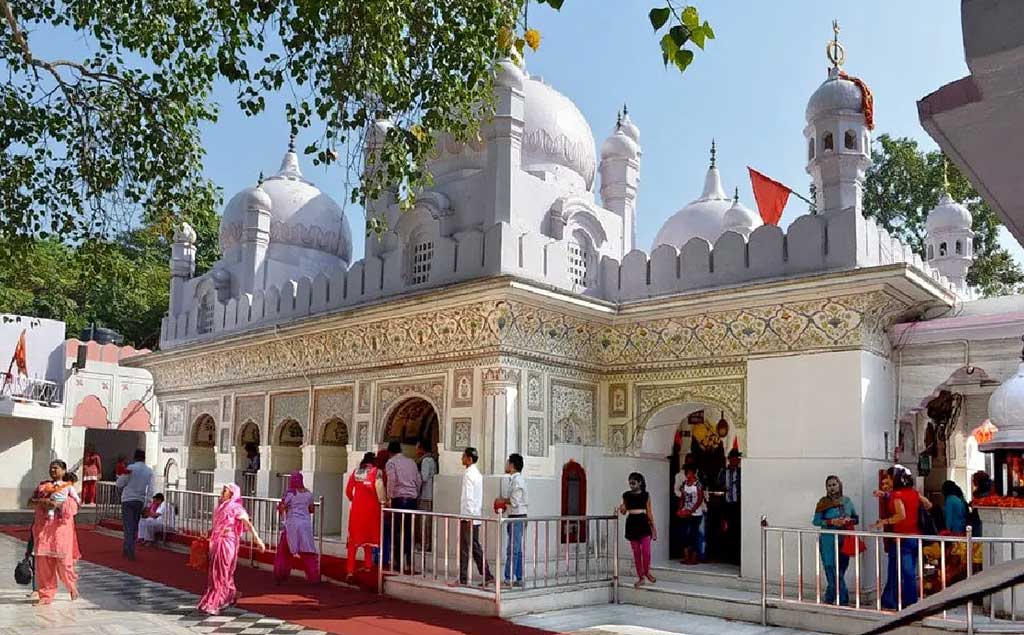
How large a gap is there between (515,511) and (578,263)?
329cm

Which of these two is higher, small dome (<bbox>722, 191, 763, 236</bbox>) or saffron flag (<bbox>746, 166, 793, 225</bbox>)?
small dome (<bbox>722, 191, 763, 236</bbox>)

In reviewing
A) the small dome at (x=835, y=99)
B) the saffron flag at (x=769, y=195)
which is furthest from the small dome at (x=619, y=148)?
the small dome at (x=835, y=99)

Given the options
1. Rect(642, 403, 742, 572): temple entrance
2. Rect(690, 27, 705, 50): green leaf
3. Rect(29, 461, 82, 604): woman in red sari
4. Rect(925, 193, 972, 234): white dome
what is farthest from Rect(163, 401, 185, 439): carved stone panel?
Rect(690, 27, 705, 50): green leaf

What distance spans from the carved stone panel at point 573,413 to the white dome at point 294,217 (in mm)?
6814

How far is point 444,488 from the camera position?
9.80 m

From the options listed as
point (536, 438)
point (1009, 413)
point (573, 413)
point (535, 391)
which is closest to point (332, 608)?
point (536, 438)

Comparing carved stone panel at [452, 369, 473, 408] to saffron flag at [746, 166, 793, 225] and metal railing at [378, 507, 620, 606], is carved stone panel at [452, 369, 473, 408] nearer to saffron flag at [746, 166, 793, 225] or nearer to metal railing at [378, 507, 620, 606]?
metal railing at [378, 507, 620, 606]

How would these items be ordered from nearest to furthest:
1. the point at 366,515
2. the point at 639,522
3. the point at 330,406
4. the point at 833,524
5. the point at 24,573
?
1. the point at 833,524
2. the point at 24,573
3. the point at 639,522
4. the point at 366,515
5. the point at 330,406

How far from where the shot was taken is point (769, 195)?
1023 centimetres

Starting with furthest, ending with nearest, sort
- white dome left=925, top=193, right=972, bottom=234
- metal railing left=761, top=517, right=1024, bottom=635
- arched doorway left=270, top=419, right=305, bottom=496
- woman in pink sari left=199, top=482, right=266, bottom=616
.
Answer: white dome left=925, top=193, right=972, bottom=234 < arched doorway left=270, top=419, right=305, bottom=496 < woman in pink sari left=199, top=482, right=266, bottom=616 < metal railing left=761, top=517, right=1024, bottom=635

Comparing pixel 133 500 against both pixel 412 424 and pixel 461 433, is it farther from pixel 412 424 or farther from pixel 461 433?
pixel 461 433

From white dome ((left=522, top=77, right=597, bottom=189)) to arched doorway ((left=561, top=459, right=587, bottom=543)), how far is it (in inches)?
150

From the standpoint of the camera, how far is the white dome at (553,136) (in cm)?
1158

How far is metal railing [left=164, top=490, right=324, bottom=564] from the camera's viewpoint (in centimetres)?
1120
